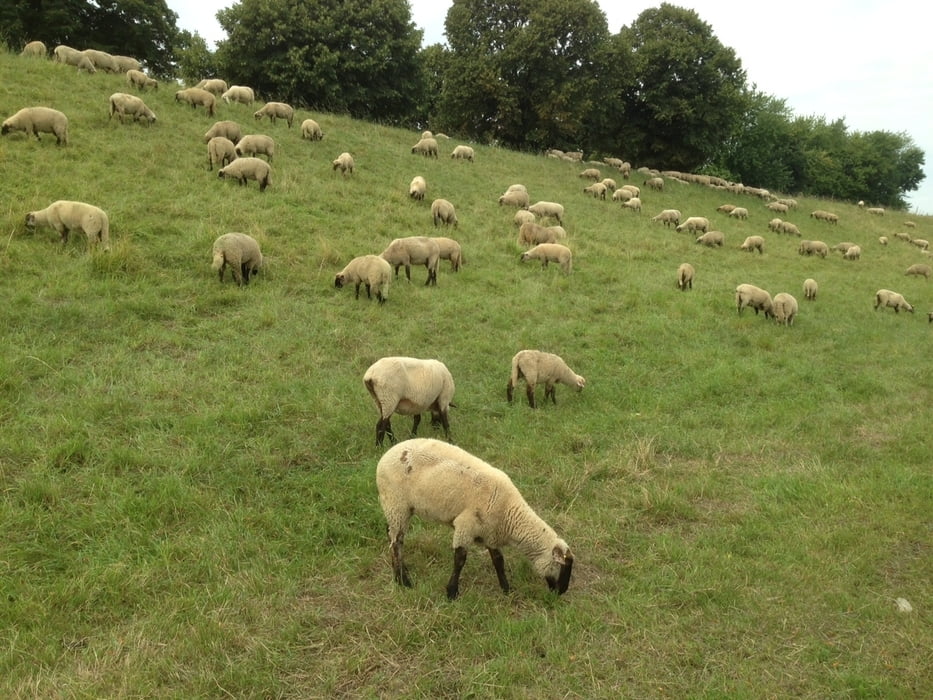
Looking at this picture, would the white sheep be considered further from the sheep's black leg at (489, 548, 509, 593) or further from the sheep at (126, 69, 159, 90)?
the sheep at (126, 69, 159, 90)

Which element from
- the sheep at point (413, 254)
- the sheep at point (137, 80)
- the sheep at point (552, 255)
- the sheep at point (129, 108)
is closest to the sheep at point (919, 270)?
the sheep at point (552, 255)

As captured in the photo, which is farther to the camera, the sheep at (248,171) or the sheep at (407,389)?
the sheep at (248,171)

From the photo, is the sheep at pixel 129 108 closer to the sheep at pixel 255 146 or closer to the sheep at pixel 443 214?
the sheep at pixel 255 146

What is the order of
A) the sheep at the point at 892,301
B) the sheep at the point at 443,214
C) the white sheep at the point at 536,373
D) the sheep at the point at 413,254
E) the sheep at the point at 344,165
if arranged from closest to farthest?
1. the white sheep at the point at 536,373
2. the sheep at the point at 413,254
3. the sheep at the point at 443,214
4. the sheep at the point at 892,301
5. the sheep at the point at 344,165

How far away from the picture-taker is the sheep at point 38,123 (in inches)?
578

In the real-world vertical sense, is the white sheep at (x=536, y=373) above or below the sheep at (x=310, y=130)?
below

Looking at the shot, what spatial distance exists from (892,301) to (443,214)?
45.9 feet

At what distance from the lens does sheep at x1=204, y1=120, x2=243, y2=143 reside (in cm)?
1803

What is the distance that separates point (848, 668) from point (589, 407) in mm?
5100

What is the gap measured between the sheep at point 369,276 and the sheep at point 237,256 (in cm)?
168

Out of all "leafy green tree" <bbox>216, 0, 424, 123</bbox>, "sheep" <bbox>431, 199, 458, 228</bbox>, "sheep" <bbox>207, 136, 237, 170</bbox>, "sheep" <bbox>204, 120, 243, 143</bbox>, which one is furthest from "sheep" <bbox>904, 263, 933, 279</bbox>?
"leafy green tree" <bbox>216, 0, 424, 123</bbox>

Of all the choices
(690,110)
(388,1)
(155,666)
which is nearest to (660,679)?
(155,666)

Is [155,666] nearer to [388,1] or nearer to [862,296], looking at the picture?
[862,296]

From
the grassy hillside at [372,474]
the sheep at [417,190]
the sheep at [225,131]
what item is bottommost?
the grassy hillside at [372,474]
